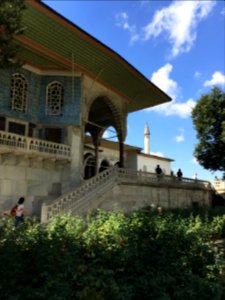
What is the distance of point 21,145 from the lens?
48.4ft

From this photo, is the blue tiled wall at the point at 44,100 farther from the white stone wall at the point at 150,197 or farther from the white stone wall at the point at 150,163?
the white stone wall at the point at 150,163

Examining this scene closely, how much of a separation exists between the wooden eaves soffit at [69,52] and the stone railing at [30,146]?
336 centimetres

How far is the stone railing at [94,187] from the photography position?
13.4 metres

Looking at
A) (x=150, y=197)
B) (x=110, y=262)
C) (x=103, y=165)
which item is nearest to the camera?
(x=110, y=262)

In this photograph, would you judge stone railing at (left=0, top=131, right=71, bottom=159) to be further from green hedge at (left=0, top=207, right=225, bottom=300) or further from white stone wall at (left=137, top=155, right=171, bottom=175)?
white stone wall at (left=137, top=155, right=171, bottom=175)

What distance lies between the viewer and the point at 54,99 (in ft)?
57.3

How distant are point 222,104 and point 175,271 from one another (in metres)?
18.8

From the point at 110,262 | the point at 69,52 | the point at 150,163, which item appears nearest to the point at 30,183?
the point at 69,52

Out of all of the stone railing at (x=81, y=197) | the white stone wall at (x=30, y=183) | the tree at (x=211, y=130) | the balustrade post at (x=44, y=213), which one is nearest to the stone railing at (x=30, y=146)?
the white stone wall at (x=30, y=183)

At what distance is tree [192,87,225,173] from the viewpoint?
22578 mm

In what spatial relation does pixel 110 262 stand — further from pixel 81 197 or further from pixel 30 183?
pixel 30 183

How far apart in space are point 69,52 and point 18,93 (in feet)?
9.23

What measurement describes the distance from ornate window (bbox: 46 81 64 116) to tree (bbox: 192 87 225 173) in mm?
9682

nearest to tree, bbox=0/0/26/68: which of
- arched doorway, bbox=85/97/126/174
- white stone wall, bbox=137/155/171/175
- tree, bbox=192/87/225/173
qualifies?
arched doorway, bbox=85/97/126/174
